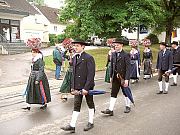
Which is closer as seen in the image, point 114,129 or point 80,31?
point 114,129

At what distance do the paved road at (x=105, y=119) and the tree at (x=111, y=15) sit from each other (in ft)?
48.9

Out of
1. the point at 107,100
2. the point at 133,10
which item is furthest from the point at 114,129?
the point at 133,10

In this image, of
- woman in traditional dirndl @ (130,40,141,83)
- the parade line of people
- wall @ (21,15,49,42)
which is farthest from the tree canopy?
wall @ (21,15,49,42)

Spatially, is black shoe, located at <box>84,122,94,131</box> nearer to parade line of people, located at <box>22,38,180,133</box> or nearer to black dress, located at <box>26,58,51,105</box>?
parade line of people, located at <box>22,38,180,133</box>

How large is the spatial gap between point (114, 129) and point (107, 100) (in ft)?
11.6

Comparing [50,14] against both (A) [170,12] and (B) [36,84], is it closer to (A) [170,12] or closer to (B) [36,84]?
(A) [170,12]

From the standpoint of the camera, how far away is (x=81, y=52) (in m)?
7.38

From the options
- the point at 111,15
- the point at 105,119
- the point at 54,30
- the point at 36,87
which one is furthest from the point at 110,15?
the point at 54,30

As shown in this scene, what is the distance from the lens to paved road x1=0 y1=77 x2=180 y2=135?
24.3 ft

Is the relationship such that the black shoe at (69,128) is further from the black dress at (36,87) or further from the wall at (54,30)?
the wall at (54,30)

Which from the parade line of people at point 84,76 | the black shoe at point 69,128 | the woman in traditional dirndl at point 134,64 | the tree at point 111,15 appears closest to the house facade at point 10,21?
the tree at point 111,15

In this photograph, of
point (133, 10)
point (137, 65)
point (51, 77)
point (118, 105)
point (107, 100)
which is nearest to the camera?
point (118, 105)

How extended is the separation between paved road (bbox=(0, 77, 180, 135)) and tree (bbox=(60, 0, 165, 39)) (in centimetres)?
1492

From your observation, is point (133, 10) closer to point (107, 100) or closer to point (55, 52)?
point (55, 52)
